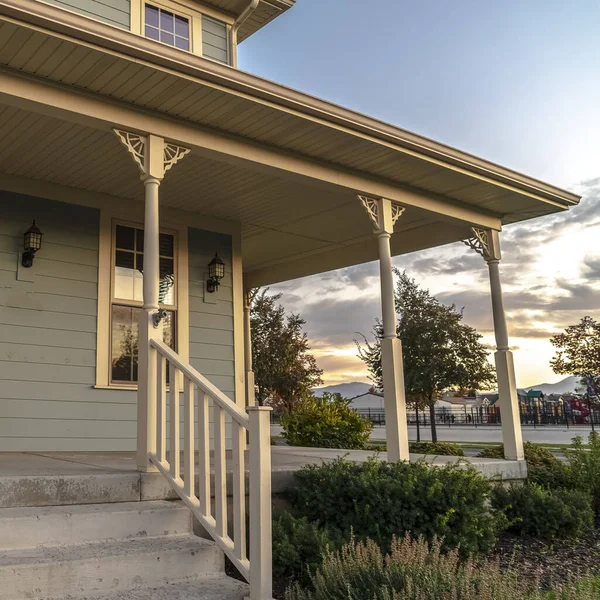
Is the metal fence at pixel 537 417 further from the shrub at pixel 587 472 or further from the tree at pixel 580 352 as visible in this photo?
the shrub at pixel 587 472

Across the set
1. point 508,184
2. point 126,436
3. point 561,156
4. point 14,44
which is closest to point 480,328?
point 561,156

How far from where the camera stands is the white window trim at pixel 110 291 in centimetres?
687

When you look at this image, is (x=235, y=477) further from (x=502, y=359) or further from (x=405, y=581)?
(x=502, y=359)

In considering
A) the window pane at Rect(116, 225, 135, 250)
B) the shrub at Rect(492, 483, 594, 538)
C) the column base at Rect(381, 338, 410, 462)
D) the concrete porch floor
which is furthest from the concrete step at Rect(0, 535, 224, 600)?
the window pane at Rect(116, 225, 135, 250)

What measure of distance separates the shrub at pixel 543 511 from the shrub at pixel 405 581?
8.46ft

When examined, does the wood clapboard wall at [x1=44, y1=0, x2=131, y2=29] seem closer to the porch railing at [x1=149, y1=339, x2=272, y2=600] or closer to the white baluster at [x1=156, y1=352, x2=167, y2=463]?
the white baluster at [x1=156, y1=352, x2=167, y2=463]

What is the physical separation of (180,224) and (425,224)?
10.5ft

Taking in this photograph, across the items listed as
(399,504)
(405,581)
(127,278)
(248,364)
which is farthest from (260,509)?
(248,364)

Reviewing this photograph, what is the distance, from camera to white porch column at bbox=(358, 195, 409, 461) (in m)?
6.26

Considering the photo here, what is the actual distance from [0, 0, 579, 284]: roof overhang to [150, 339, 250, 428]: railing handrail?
1824mm

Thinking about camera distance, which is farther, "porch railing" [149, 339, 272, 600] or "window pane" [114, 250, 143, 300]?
"window pane" [114, 250, 143, 300]

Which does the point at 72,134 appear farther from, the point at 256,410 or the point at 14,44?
the point at 256,410

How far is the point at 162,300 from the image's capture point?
7.49 meters

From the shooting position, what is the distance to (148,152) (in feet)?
16.8
